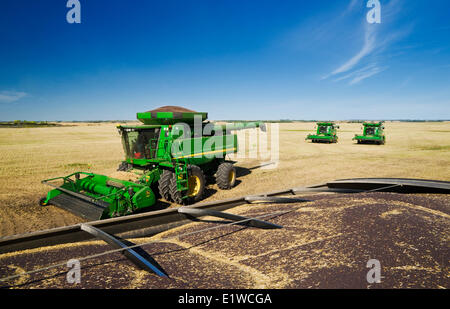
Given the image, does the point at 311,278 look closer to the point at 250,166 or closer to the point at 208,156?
the point at 208,156

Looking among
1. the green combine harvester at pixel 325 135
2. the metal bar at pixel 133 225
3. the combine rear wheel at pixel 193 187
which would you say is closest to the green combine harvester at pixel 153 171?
the combine rear wheel at pixel 193 187

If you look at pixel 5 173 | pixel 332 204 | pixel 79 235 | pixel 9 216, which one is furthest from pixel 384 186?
pixel 5 173

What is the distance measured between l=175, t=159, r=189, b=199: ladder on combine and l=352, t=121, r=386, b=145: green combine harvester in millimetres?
19833

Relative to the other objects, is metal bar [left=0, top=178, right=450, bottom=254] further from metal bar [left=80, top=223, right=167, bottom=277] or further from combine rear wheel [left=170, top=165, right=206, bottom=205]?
combine rear wheel [left=170, top=165, right=206, bottom=205]

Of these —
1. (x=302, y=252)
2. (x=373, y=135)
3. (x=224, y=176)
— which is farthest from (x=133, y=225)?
(x=373, y=135)

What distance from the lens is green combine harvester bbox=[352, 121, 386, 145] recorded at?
68.2 feet

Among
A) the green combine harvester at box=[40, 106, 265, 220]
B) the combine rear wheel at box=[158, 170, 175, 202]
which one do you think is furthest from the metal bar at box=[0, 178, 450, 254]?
the combine rear wheel at box=[158, 170, 175, 202]

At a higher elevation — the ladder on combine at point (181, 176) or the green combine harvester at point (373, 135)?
the green combine harvester at point (373, 135)

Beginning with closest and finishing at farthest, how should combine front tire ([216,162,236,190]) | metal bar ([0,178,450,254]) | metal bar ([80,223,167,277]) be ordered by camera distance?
metal bar ([80,223,167,277]) < metal bar ([0,178,450,254]) < combine front tire ([216,162,236,190])

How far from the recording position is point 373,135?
71.2 ft

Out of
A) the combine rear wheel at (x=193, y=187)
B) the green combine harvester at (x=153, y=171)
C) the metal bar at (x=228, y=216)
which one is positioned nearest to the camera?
the metal bar at (x=228, y=216)

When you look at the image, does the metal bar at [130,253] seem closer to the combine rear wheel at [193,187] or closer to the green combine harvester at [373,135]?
the combine rear wheel at [193,187]

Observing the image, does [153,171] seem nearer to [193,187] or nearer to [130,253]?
[193,187]

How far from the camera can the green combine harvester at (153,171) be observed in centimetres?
522
